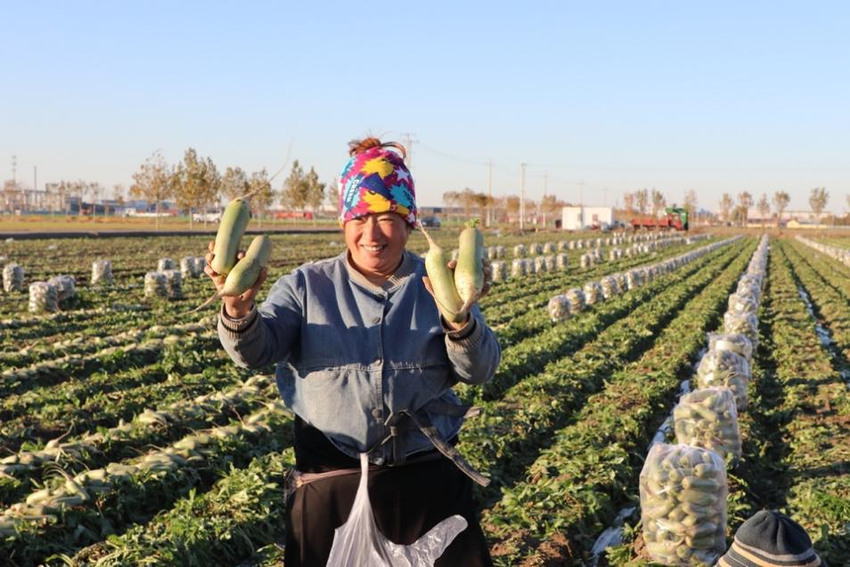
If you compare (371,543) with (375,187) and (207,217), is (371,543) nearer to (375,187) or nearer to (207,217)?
(375,187)

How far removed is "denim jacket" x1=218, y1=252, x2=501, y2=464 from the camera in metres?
2.72

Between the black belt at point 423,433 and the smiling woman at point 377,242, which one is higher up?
the smiling woman at point 377,242

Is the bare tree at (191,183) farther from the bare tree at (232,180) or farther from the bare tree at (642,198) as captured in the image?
the bare tree at (642,198)

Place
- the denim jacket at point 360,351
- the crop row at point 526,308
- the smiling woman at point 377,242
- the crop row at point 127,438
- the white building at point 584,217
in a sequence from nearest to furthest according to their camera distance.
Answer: the denim jacket at point 360,351 → the smiling woman at point 377,242 → the crop row at point 127,438 → the crop row at point 526,308 → the white building at point 584,217

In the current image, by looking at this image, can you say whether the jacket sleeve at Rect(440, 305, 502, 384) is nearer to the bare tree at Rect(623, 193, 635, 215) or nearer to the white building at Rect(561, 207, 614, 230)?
the white building at Rect(561, 207, 614, 230)

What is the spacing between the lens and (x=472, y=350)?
2646mm

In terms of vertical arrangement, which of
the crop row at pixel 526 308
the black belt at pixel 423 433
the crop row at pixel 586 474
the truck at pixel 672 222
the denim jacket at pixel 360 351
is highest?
the truck at pixel 672 222

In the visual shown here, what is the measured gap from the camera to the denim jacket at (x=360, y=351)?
2.72 m

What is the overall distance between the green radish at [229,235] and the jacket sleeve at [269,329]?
0.17 meters

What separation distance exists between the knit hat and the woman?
4.51 ft

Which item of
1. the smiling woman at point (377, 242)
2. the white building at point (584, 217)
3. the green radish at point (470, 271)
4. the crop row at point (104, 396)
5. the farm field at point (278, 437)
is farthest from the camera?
the white building at point (584, 217)

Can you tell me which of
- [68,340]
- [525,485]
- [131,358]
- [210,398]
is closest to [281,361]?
[525,485]

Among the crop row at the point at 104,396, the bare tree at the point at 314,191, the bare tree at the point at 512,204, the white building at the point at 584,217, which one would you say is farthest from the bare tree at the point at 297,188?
the crop row at the point at 104,396

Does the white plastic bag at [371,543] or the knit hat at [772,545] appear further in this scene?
the knit hat at [772,545]
